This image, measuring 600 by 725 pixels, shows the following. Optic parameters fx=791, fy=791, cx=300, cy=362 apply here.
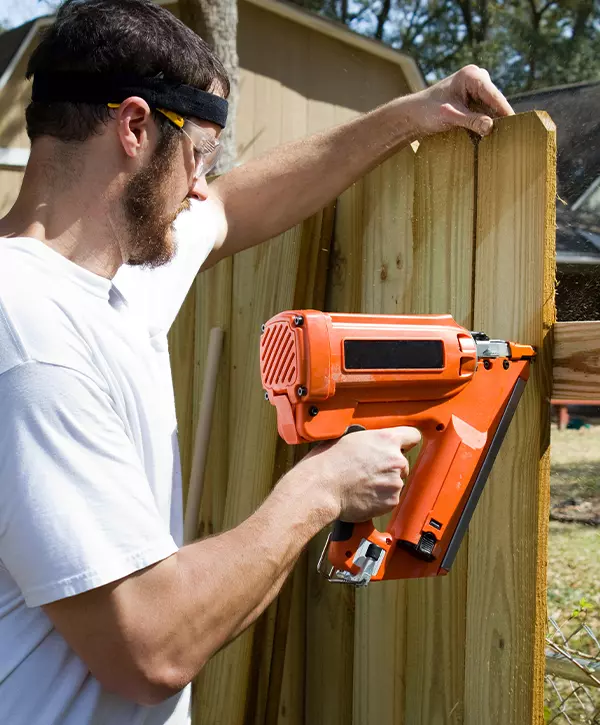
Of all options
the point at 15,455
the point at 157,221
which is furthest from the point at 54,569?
the point at 157,221

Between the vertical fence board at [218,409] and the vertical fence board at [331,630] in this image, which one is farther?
the vertical fence board at [218,409]

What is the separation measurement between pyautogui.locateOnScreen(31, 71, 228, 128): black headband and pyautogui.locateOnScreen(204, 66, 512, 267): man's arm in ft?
2.11

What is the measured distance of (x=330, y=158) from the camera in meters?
2.34

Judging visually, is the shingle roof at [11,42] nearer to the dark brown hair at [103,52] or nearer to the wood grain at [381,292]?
the wood grain at [381,292]

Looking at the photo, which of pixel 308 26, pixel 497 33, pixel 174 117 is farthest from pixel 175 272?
pixel 497 33

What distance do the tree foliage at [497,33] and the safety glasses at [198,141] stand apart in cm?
1853

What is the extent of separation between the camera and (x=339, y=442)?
175 cm

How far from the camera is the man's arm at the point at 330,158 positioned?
2018 mm

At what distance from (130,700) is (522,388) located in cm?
110

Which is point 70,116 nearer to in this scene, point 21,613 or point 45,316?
point 45,316

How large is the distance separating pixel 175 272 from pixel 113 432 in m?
1.05

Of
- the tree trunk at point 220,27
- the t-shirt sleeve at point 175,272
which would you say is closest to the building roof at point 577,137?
the t-shirt sleeve at point 175,272

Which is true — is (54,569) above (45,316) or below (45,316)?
below

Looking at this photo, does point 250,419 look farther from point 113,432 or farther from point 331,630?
point 113,432
